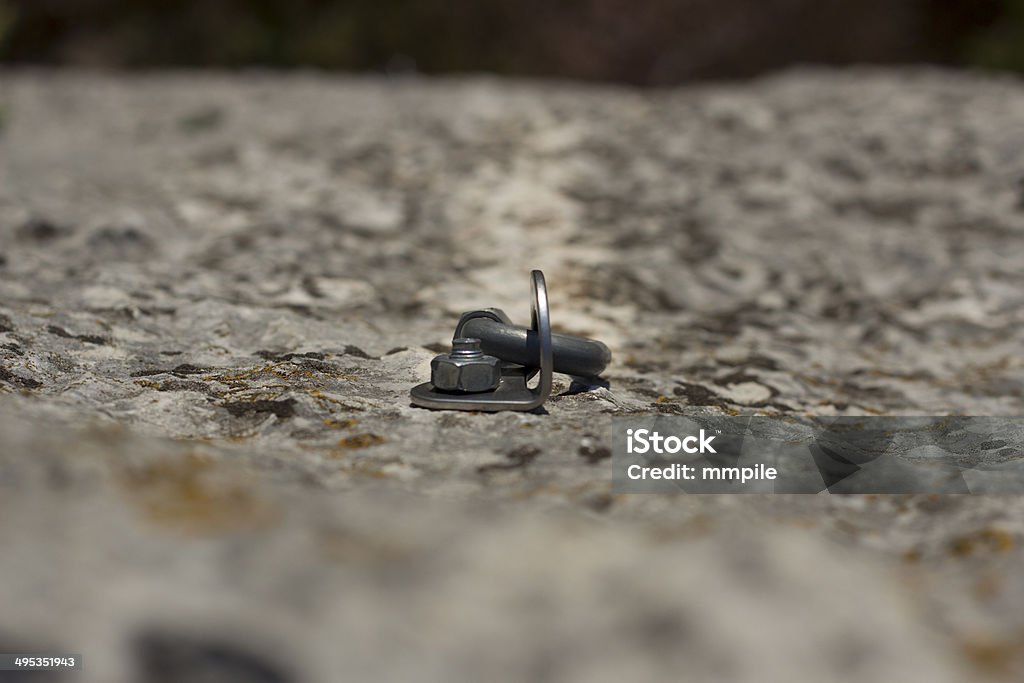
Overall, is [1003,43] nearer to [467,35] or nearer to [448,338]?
[467,35]

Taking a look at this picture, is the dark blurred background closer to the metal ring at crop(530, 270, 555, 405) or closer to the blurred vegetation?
the blurred vegetation

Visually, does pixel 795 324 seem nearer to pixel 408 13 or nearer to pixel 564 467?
pixel 564 467

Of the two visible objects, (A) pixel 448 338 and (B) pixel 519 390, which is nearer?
(B) pixel 519 390

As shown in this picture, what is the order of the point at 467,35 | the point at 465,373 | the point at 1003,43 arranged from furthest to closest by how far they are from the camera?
the point at 467,35, the point at 1003,43, the point at 465,373

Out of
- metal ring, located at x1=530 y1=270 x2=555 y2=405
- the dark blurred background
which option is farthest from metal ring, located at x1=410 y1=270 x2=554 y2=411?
the dark blurred background

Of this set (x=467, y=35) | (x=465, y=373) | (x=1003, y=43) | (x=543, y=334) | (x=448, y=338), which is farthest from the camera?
(x=467, y=35)

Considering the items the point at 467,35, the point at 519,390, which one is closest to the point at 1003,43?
the point at 467,35

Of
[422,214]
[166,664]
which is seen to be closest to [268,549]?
[166,664]
